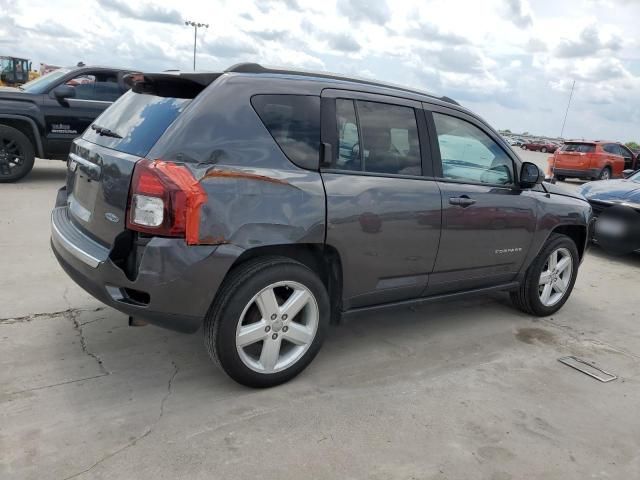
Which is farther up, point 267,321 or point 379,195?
point 379,195

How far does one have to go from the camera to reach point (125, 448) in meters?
2.62

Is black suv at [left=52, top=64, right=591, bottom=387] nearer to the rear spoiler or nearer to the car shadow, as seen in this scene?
the rear spoiler

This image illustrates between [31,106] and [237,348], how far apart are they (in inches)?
286

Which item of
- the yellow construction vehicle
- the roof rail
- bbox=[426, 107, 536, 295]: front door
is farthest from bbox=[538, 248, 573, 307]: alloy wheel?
the yellow construction vehicle

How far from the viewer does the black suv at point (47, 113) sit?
8.45 meters

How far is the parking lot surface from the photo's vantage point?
2.62 m

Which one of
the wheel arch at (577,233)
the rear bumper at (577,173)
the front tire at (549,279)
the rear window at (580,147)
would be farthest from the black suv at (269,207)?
the rear window at (580,147)

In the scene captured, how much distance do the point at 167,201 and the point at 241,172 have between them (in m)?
0.42

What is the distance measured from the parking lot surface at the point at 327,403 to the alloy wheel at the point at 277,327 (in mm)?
205

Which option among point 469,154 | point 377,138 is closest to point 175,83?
point 377,138

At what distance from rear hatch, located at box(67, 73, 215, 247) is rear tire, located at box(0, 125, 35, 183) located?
5824 millimetres

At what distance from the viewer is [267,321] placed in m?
3.15

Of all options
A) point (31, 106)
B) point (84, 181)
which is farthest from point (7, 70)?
point (84, 181)

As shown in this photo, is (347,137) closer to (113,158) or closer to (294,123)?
(294,123)
